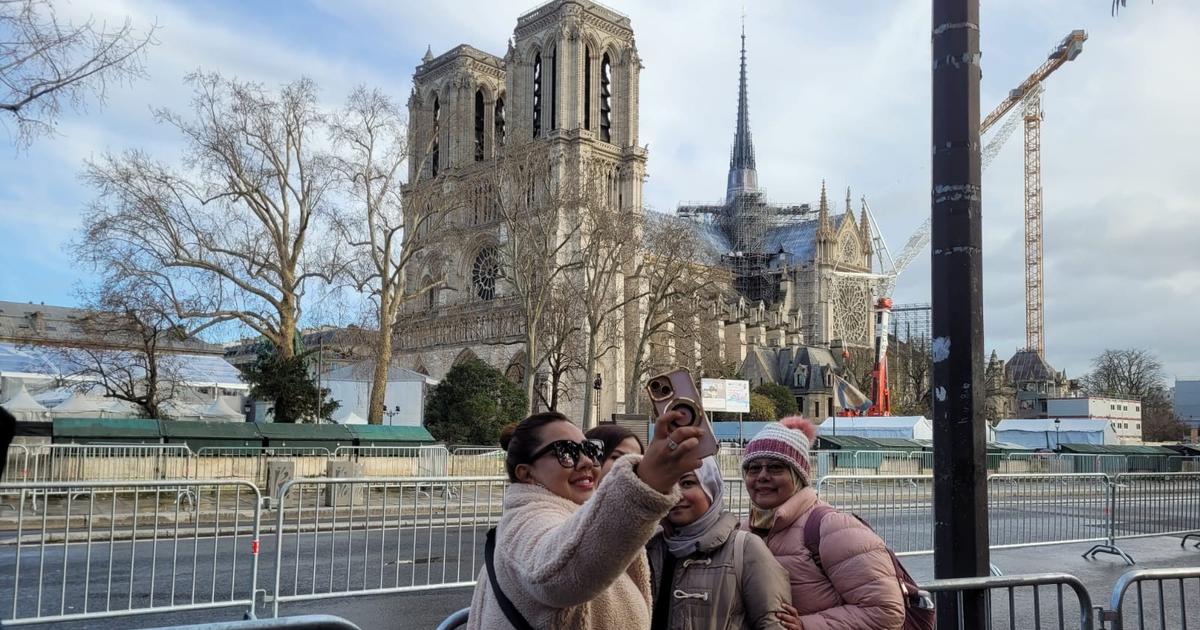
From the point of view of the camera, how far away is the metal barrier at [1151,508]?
13.2 metres

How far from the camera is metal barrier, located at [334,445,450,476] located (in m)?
21.6

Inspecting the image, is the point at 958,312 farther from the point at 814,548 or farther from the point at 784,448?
the point at 814,548

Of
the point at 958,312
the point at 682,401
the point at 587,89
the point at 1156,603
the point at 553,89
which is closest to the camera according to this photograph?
the point at 682,401

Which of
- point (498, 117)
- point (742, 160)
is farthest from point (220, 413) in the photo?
point (742, 160)

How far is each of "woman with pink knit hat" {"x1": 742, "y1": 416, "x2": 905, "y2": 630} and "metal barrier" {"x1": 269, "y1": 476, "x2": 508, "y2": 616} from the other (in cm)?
440

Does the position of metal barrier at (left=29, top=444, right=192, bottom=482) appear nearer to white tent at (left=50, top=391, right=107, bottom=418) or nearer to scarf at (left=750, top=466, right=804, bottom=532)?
white tent at (left=50, top=391, right=107, bottom=418)

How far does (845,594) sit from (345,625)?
1645mm

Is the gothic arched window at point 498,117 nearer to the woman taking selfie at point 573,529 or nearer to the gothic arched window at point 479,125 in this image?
the gothic arched window at point 479,125

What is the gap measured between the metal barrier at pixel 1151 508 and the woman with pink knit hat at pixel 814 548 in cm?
1087

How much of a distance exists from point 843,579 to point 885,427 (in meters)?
40.0

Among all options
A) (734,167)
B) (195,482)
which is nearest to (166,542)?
(195,482)

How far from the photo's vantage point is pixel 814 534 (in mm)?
3381

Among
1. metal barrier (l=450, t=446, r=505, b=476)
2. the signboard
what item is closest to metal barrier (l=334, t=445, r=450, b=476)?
metal barrier (l=450, t=446, r=505, b=476)

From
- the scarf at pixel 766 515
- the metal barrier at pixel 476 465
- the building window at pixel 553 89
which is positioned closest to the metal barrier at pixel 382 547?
the scarf at pixel 766 515
